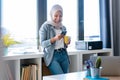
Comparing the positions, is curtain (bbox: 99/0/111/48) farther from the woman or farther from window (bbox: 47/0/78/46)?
the woman

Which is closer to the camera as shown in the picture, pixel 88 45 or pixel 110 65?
pixel 110 65

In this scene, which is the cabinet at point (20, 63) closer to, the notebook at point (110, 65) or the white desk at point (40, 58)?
the white desk at point (40, 58)

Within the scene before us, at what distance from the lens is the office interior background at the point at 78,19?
3.21m

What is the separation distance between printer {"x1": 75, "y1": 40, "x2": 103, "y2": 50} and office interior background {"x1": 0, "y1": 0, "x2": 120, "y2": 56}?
0.65ft

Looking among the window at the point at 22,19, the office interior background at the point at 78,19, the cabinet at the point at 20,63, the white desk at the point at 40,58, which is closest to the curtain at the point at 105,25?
the office interior background at the point at 78,19

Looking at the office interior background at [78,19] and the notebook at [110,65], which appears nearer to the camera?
the notebook at [110,65]

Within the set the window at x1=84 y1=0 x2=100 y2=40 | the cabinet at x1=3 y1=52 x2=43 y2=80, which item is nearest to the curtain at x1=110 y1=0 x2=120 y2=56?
the window at x1=84 y1=0 x2=100 y2=40

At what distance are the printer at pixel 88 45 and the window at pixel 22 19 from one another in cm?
77

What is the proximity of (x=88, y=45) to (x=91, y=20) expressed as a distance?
72 centimetres

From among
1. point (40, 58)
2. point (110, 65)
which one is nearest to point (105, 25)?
point (40, 58)

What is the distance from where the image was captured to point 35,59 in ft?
9.89

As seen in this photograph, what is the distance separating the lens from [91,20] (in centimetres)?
396

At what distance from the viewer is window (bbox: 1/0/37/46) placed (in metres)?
3.04

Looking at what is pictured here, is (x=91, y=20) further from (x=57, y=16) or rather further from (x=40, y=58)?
(x=40, y=58)
